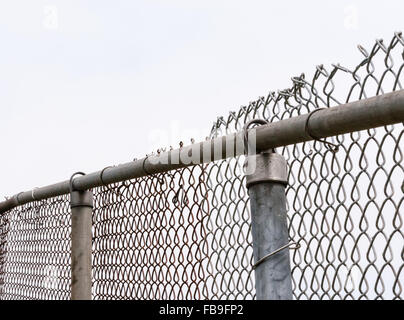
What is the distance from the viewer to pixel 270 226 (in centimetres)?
238

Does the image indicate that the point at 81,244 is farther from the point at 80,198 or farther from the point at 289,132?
the point at 289,132

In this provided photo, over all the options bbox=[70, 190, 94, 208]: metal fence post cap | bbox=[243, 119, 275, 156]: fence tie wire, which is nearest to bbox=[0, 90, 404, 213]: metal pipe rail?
bbox=[243, 119, 275, 156]: fence tie wire

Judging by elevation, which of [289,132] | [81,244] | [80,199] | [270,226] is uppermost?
[80,199]

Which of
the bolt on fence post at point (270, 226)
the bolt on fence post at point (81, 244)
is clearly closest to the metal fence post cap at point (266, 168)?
the bolt on fence post at point (270, 226)

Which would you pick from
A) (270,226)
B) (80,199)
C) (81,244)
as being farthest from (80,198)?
(270,226)

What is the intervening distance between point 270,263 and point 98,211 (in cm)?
184

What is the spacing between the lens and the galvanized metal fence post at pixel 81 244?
3.66 metres

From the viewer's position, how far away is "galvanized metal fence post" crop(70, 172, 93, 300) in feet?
12.0

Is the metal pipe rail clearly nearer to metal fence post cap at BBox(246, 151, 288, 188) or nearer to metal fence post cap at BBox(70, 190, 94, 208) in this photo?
metal fence post cap at BBox(246, 151, 288, 188)

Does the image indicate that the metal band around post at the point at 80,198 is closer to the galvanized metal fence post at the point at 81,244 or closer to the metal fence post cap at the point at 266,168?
the galvanized metal fence post at the point at 81,244

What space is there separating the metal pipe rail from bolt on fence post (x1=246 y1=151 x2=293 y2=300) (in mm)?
84

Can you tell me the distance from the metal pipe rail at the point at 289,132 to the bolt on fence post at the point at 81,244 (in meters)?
0.42

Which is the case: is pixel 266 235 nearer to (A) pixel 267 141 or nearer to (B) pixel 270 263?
(B) pixel 270 263
